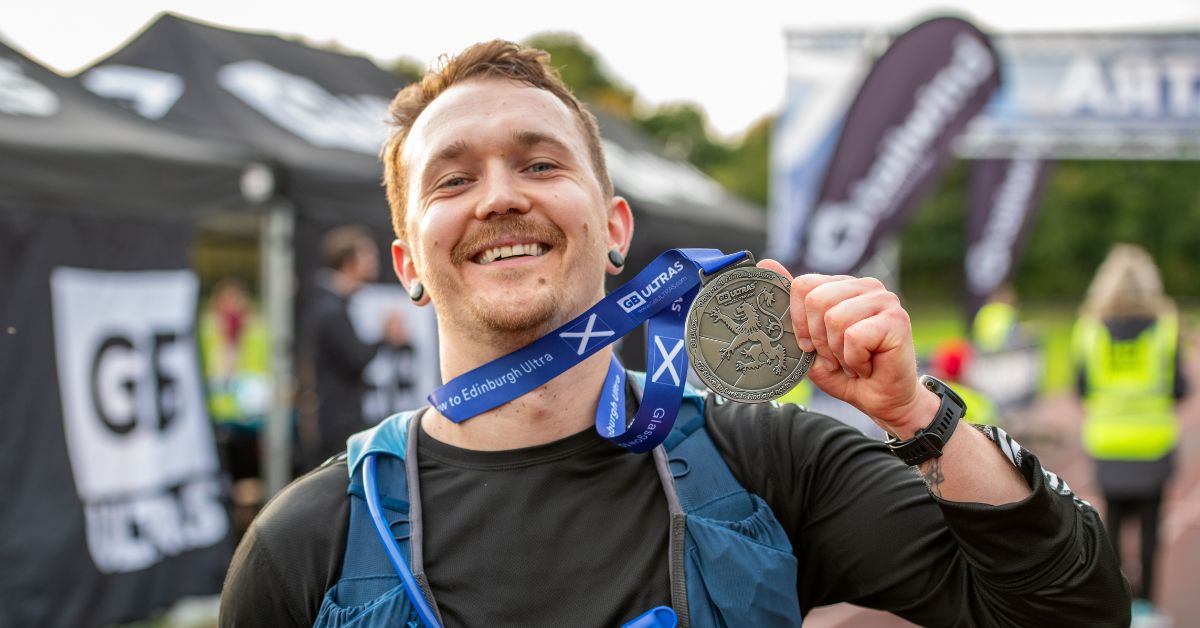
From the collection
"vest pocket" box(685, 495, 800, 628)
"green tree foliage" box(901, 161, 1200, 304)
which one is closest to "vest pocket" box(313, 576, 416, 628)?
"vest pocket" box(685, 495, 800, 628)

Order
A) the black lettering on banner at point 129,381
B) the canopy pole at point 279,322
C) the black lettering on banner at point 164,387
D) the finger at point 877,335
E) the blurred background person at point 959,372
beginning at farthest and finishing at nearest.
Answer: the blurred background person at point 959,372 < the canopy pole at point 279,322 < the black lettering on banner at point 164,387 < the black lettering on banner at point 129,381 < the finger at point 877,335

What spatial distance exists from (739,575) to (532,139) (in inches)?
33.5

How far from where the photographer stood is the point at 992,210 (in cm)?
1036

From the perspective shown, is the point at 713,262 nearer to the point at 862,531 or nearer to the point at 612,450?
the point at 612,450

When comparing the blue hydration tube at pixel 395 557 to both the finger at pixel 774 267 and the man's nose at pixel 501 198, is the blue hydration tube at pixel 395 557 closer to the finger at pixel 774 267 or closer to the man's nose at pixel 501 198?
the man's nose at pixel 501 198

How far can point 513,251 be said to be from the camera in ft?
5.50

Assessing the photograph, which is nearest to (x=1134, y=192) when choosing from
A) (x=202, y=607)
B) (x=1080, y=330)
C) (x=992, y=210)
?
(x=992, y=210)

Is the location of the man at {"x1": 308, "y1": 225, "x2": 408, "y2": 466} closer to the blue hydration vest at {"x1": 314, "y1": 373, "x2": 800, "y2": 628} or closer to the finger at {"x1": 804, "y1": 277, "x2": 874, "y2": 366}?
the blue hydration vest at {"x1": 314, "y1": 373, "x2": 800, "y2": 628}

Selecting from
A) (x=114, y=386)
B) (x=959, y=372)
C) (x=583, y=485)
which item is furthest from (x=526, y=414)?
(x=959, y=372)

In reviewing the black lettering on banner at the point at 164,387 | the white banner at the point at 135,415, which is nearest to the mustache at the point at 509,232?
the white banner at the point at 135,415

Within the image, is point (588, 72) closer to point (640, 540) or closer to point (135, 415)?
point (135, 415)

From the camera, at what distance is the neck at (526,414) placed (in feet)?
5.70

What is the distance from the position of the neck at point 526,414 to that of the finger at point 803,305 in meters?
0.43

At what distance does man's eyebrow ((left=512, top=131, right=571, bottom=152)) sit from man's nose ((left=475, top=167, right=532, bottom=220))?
0.07 meters
